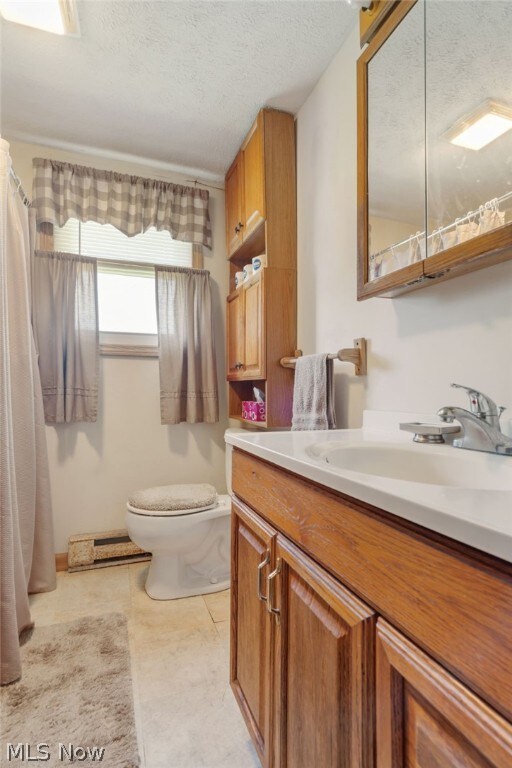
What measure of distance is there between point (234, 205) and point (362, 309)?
4.00 feet

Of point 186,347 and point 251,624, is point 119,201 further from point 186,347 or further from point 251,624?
point 251,624

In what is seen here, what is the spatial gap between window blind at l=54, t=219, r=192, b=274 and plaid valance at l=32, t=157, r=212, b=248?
0.27 feet

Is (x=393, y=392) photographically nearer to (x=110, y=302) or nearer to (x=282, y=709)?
(x=282, y=709)

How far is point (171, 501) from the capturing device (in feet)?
5.62

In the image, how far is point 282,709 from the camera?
740 millimetres

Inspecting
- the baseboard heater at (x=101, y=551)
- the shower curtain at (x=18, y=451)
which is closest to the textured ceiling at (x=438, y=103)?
the shower curtain at (x=18, y=451)

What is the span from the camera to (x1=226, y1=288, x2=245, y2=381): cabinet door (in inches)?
80.5

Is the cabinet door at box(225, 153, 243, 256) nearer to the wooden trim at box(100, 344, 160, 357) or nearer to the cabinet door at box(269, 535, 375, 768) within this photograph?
the wooden trim at box(100, 344, 160, 357)

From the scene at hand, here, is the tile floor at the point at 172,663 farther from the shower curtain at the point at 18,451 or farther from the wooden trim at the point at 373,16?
the wooden trim at the point at 373,16

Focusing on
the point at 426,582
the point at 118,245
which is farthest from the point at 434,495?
the point at 118,245

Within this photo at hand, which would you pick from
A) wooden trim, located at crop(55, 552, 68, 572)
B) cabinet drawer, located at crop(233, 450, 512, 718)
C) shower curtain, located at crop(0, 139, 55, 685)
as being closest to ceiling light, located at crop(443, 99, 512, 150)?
cabinet drawer, located at crop(233, 450, 512, 718)

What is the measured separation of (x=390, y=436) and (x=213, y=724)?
3.20 ft

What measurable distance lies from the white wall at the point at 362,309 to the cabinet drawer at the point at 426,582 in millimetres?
525

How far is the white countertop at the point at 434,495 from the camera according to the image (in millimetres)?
351
